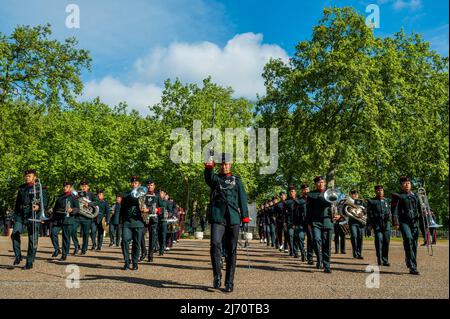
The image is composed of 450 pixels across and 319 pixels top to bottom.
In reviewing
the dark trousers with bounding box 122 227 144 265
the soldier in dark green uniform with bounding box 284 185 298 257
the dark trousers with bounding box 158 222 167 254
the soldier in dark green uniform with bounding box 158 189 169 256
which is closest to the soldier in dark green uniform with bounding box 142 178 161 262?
the dark trousers with bounding box 122 227 144 265

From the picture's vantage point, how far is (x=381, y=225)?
13.6 m

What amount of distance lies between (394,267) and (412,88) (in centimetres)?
2397

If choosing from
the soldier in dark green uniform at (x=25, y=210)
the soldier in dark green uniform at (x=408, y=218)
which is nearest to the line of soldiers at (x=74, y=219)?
the soldier in dark green uniform at (x=25, y=210)

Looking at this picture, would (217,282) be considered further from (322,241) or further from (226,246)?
(322,241)

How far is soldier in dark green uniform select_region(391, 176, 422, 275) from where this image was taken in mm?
11211

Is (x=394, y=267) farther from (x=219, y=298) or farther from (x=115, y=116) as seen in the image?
(x=115, y=116)

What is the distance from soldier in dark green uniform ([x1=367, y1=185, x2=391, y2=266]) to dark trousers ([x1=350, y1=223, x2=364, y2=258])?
2.46 m

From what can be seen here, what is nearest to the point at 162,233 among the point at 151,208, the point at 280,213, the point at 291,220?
the point at 151,208

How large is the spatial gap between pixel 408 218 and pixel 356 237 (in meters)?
5.16

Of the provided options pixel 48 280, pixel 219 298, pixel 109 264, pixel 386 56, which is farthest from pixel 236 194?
pixel 386 56

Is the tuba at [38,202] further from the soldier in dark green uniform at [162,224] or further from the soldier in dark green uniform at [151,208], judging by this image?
the soldier in dark green uniform at [162,224]

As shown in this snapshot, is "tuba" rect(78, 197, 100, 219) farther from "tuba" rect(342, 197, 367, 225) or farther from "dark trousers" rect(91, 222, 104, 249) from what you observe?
"tuba" rect(342, 197, 367, 225)
